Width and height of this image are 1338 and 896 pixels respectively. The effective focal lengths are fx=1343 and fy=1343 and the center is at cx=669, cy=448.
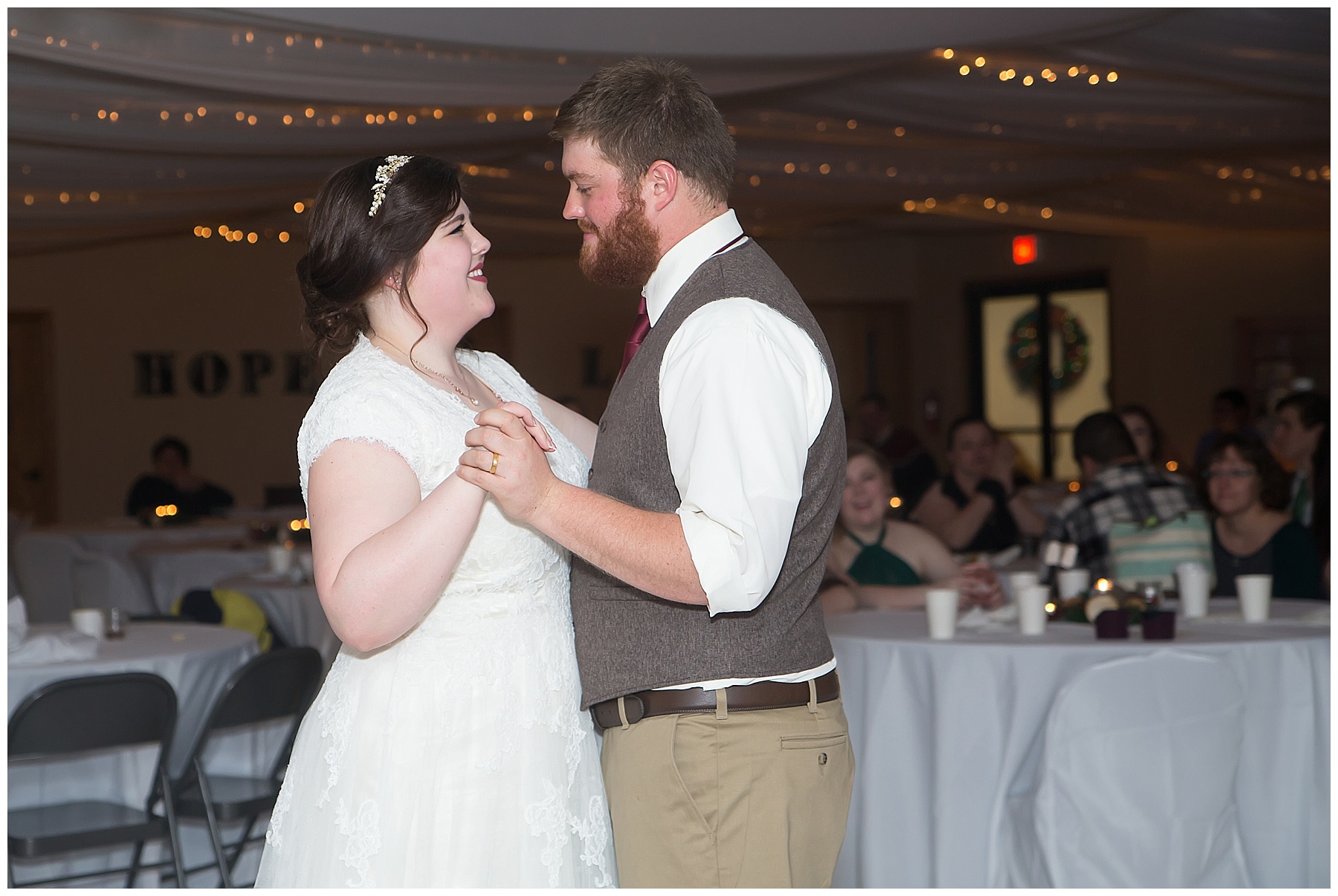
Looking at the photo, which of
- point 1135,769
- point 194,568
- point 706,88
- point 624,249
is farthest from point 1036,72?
point 194,568

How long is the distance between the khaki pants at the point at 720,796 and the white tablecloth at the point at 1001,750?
5.37 ft

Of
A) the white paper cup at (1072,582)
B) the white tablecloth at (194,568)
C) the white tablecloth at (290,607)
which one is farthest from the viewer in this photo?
the white tablecloth at (194,568)

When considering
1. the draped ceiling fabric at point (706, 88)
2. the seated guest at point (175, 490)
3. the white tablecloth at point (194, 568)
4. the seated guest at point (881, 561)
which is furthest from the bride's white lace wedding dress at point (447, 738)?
the seated guest at point (175, 490)

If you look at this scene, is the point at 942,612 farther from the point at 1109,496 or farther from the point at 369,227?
the point at 369,227

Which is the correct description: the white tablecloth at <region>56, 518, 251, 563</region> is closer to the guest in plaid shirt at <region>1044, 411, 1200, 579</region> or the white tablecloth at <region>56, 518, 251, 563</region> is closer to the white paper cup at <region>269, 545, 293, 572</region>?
the white paper cup at <region>269, 545, 293, 572</region>

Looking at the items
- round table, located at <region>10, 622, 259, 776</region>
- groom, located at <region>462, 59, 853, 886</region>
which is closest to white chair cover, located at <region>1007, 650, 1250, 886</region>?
groom, located at <region>462, 59, 853, 886</region>

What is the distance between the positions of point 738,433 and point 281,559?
4510 mm

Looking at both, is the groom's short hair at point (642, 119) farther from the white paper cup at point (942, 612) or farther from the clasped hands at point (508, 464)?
the white paper cup at point (942, 612)

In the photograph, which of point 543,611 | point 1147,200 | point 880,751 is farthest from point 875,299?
point 543,611

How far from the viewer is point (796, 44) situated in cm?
417

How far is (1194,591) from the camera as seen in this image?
12.3 feet

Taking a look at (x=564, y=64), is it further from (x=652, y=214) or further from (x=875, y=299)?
(x=875, y=299)

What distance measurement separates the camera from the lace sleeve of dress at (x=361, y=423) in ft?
5.73

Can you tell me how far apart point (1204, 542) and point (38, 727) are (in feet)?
11.4
